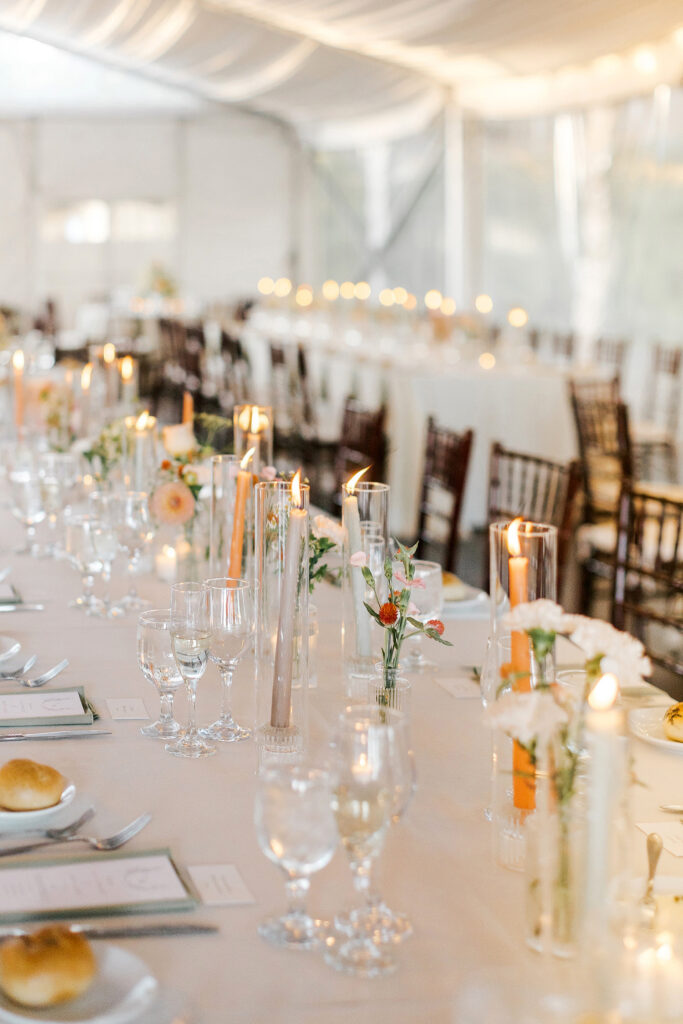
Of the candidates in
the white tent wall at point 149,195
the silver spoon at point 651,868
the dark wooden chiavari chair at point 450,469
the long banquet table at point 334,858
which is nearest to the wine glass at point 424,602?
the long banquet table at point 334,858

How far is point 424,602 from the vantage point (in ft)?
6.94

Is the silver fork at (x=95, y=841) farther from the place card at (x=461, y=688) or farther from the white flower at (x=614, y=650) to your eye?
the place card at (x=461, y=688)

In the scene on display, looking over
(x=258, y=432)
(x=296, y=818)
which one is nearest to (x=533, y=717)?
(x=296, y=818)

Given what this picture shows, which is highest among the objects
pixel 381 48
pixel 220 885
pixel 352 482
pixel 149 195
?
pixel 381 48

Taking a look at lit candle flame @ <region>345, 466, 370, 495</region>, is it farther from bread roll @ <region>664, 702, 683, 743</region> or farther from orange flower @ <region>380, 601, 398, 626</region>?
bread roll @ <region>664, 702, 683, 743</region>

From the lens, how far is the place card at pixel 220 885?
1.25 m

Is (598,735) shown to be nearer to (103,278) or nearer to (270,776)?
(270,776)

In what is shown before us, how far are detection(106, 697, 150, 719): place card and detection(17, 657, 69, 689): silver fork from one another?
126 millimetres

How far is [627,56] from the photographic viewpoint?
9188mm

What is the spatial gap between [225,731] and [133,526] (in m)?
0.83

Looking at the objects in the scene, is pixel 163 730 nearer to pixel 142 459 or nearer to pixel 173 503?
pixel 173 503

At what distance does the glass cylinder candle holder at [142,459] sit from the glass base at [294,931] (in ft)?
5.85

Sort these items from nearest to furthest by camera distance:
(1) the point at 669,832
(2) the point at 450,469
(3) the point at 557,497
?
1. (1) the point at 669,832
2. (3) the point at 557,497
3. (2) the point at 450,469

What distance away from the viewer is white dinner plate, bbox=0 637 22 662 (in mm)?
Result: 2039
